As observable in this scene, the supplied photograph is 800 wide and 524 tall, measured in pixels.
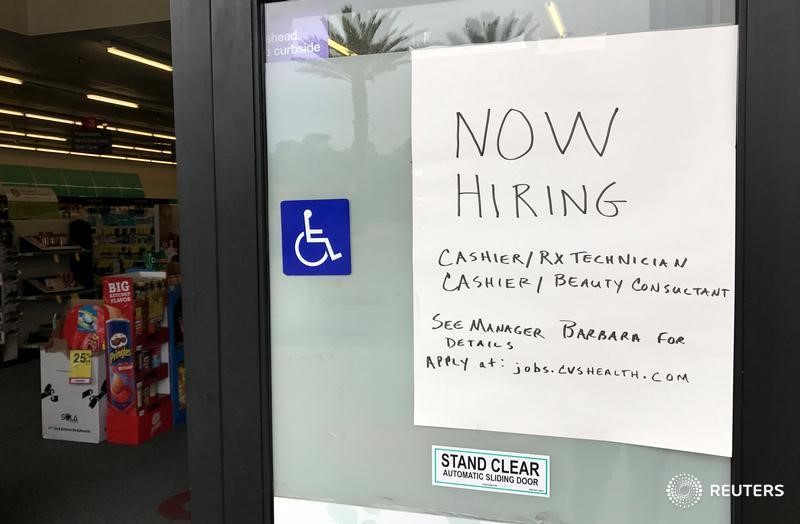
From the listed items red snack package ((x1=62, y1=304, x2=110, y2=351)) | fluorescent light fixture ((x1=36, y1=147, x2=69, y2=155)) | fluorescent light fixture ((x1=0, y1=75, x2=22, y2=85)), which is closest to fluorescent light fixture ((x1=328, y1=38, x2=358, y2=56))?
red snack package ((x1=62, y1=304, x2=110, y2=351))

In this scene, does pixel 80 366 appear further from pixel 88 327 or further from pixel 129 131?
pixel 129 131

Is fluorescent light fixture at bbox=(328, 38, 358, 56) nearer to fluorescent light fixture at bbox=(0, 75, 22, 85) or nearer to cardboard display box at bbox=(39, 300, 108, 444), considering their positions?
cardboard display box at bbox=(39, 300, 108, 444)

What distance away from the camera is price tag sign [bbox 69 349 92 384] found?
470 cm

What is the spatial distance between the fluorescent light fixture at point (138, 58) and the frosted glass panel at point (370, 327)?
288 inches

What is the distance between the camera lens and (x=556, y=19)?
47.4 inches

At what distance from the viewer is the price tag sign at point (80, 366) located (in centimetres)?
470

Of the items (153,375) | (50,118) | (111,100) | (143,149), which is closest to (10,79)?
(111,100)

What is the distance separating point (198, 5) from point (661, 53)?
96cm

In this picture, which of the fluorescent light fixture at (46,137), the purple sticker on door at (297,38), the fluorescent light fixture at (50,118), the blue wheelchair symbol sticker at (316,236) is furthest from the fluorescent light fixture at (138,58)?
the fluorescent light fixture at (46,137)

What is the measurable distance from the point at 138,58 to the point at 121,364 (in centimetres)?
499

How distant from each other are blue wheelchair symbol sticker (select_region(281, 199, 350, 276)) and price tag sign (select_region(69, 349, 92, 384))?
4.01m

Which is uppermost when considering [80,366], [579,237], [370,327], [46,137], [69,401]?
[46,137]

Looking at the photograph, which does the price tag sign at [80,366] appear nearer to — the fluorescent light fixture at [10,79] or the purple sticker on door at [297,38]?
the purple sticker on door at [297,38]

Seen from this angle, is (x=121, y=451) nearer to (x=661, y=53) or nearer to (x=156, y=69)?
(x=661, y=53)
